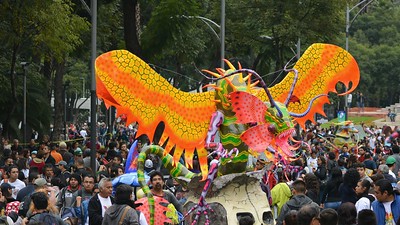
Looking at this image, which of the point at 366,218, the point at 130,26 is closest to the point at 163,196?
the point at 366,218

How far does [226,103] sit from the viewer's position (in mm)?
14242

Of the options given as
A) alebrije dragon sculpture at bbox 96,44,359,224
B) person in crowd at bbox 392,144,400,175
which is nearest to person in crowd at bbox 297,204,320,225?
alebrije dragon sculpture at bbox 96,44,359,224

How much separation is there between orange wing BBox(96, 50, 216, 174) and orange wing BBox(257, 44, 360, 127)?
1.22m

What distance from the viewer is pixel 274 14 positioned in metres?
36.4

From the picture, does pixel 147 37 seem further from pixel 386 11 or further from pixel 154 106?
pixel 386 11

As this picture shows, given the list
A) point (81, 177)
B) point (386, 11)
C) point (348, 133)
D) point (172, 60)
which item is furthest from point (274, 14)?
point (386, 11)

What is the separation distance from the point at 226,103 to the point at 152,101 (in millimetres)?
1207

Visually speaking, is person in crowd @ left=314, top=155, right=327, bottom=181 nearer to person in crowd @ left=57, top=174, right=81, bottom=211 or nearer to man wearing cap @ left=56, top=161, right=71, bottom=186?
man wearing cap @ left=56, top=161, right=71, bottom=186

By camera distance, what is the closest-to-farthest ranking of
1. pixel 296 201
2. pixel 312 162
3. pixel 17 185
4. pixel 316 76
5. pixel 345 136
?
pixel 296 201 < pixel 316 76 < pixel 17 185 < pixel 312 162 < pixel 345 136

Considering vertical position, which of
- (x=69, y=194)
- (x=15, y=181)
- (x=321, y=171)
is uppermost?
(x=69, y=194)

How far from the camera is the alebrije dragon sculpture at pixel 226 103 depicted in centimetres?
1398

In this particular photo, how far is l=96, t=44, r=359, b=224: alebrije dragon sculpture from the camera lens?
14.0 meters

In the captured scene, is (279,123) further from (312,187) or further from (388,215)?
(388,215)

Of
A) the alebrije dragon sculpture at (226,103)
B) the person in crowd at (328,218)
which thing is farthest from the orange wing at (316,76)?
the person in crowd at (328,218)
